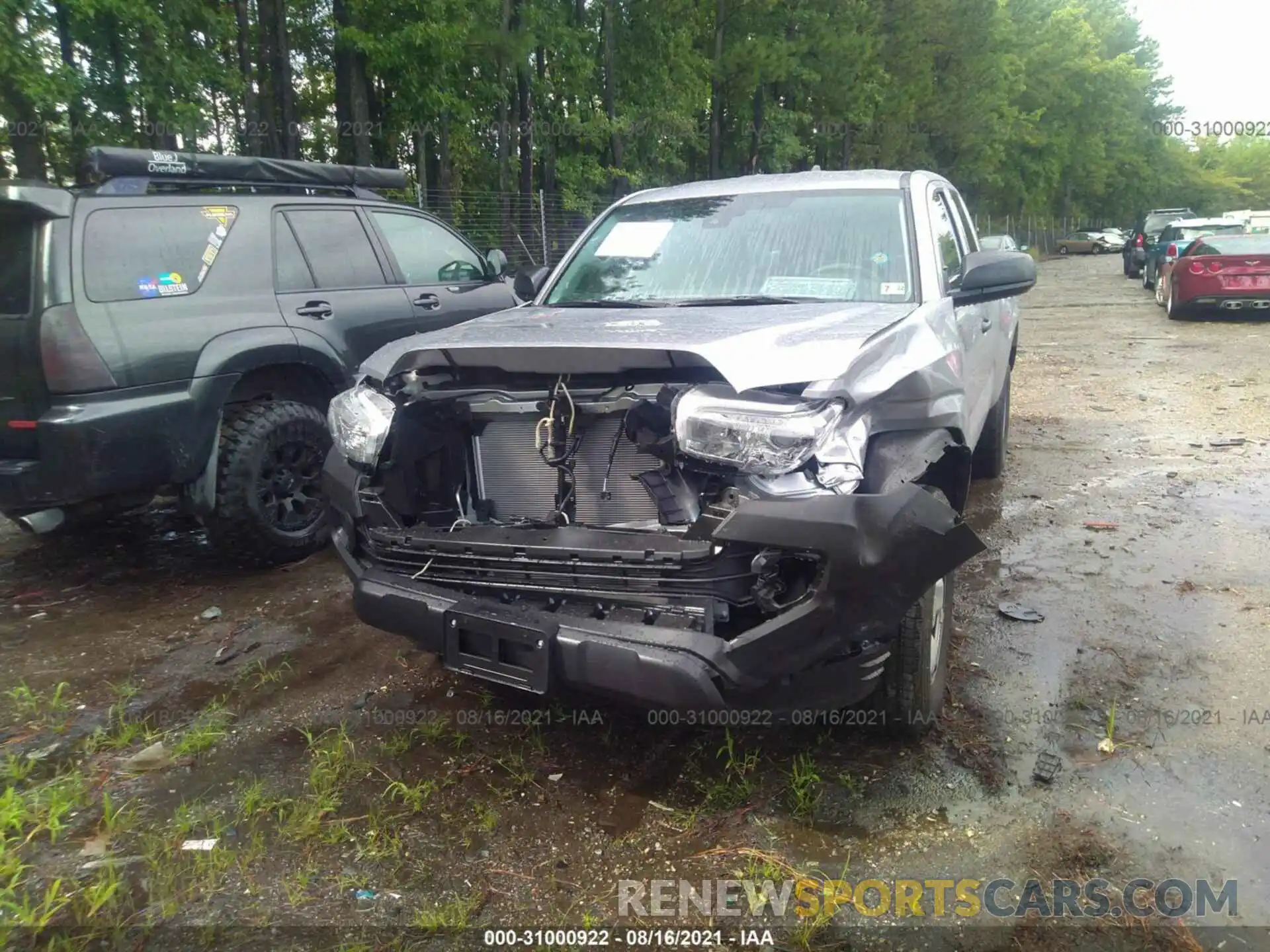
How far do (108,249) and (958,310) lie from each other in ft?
12.8

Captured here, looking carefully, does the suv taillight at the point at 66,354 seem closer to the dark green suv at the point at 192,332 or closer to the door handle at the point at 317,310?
the dark green suv at the point at 192,332

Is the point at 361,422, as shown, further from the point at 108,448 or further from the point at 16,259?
the point at 16,259

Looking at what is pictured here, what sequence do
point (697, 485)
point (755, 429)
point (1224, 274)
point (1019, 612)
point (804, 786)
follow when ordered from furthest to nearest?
point (1224, 274) < point (1019, 612) < point (804, 786) < point (697, 485) < point (755, 429)

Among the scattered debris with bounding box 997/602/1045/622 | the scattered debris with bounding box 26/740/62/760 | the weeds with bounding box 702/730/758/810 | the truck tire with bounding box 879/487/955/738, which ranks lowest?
the scattered debris with bounding box 26/740/62/760

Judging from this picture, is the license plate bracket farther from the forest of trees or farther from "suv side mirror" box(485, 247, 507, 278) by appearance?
the forest of trees

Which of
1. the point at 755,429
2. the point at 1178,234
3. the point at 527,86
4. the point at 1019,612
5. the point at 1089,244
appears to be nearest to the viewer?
the point at 755,429

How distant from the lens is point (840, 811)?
2729 millimetres

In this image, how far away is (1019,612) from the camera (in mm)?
4098

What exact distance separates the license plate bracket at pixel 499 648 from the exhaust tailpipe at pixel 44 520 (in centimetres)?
259

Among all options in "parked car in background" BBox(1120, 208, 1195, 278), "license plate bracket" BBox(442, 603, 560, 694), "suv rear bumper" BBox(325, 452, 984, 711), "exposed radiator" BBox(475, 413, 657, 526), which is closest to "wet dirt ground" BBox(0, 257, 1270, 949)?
"license plate bracket" BBox(442, 603, 560, 694)

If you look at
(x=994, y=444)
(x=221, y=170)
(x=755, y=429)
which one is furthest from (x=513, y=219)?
(x=755, y=429)

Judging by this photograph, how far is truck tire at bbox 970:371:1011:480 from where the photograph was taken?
591 centimetres

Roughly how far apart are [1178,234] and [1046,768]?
19422mm

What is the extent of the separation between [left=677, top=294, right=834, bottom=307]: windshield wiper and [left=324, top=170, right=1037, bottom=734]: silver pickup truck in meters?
0.02
